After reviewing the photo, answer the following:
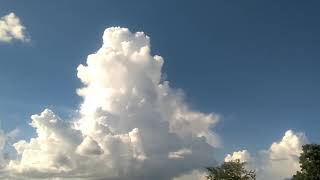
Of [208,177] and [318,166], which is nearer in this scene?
Result: [318,166]

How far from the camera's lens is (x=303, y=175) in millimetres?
A: 131250

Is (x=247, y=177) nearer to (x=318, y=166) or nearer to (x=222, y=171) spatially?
(x=222, y=171)

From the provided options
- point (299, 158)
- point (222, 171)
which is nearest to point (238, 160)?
point (222, 171)

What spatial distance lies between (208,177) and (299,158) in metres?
23.5

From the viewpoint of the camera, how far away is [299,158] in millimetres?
135500

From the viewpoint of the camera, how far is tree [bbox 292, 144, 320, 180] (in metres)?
130

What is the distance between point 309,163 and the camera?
132 m

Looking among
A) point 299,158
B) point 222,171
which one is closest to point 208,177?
point 222,171

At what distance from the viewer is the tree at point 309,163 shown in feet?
425

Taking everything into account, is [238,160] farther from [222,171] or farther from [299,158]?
[299,158]

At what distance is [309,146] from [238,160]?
18.2m

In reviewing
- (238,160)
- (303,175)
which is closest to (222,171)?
(238,160)

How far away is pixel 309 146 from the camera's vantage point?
442 feet

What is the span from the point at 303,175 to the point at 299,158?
557cm
